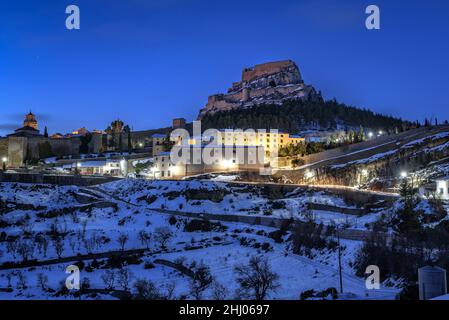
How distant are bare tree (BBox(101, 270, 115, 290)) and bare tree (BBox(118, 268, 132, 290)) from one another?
0.45 meters

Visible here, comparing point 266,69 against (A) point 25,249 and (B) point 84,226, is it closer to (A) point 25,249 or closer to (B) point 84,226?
(B) point 84,226

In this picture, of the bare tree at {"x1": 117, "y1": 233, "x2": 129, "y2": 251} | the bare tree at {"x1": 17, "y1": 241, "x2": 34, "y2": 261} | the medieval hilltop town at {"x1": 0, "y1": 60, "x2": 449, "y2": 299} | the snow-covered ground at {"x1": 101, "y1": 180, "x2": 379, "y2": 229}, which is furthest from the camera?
the snow-covered ground at {"x1": 101, "y1": 180, "x2": 379, "y2": 229}

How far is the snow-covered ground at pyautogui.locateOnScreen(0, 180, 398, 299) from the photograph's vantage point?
24.3 metres

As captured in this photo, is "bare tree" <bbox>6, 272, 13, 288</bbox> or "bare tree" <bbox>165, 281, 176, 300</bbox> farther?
"bare tree" <bbox>6, 272, 13, 288</bbox>

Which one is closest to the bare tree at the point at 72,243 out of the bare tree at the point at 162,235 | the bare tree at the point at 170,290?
the bare tree at the point at 162,235

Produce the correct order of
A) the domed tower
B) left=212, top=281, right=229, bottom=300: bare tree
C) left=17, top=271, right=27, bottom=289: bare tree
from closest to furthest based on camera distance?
left=212, top=281, right=229, bottom=300: bare tree
left=17, top=271, right=27, bottom=289: bare tree
the domed tower

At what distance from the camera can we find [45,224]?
3959 cm

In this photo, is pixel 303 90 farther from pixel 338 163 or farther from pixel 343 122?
pixel 338 163

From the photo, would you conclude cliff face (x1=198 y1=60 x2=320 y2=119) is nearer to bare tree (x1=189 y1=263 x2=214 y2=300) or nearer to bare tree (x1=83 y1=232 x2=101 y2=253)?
bare tree (x1=83 y1=232 x2=101 y2=253)

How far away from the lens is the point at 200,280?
24609 mm

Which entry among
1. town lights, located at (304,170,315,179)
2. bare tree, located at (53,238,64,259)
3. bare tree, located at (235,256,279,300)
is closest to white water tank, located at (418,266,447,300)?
bare tree, located at (235,256,279,300)

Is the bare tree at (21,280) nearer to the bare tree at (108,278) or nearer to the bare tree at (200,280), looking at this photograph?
the bare tree at (108,278)
